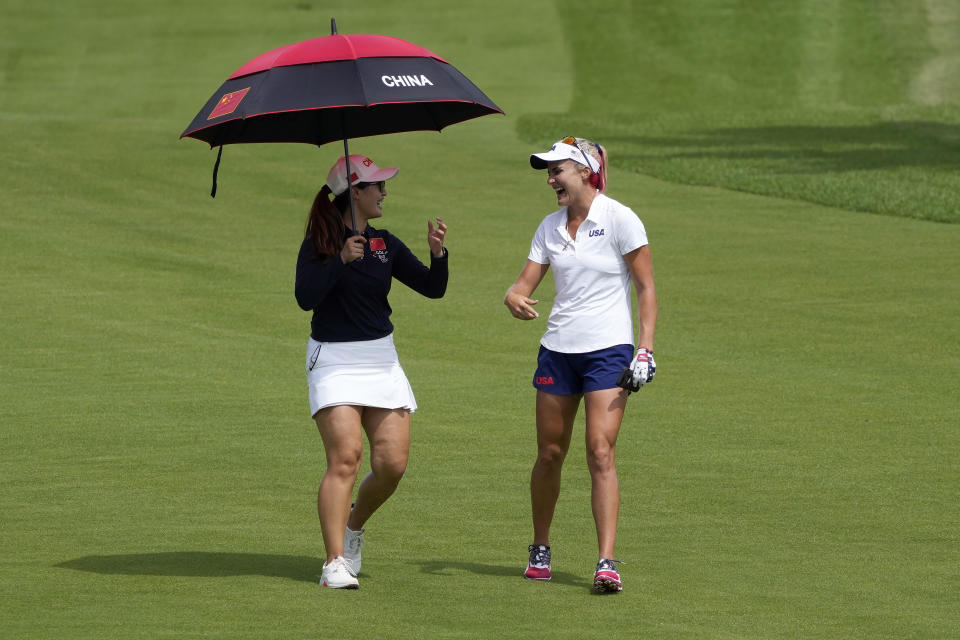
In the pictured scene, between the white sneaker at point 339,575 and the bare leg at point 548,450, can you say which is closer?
the white sneaker at point 339,575

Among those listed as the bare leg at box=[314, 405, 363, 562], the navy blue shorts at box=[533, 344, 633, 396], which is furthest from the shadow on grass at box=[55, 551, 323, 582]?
the navy blue shorts at box=[533, 344, 633, 396]

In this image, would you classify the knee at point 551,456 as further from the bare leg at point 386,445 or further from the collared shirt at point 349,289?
the collared shirt at point 349,289

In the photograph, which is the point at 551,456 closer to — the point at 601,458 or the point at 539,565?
the point at 601,458

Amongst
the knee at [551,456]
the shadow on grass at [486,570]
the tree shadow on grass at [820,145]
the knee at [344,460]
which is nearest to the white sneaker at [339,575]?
the knee at [344,460]

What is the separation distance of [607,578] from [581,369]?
108 cm

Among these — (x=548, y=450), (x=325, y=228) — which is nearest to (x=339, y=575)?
(x=548, y=450)

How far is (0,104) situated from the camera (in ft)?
108

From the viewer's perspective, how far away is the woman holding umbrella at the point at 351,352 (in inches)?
319

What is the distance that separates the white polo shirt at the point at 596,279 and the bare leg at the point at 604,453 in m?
0.28

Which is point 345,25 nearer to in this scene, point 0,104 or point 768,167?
point 0,104

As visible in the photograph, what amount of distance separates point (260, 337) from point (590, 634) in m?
9.50

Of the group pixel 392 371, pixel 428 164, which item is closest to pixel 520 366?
pixel 392 371

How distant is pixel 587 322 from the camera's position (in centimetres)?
830

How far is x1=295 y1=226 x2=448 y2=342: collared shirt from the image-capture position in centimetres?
809
